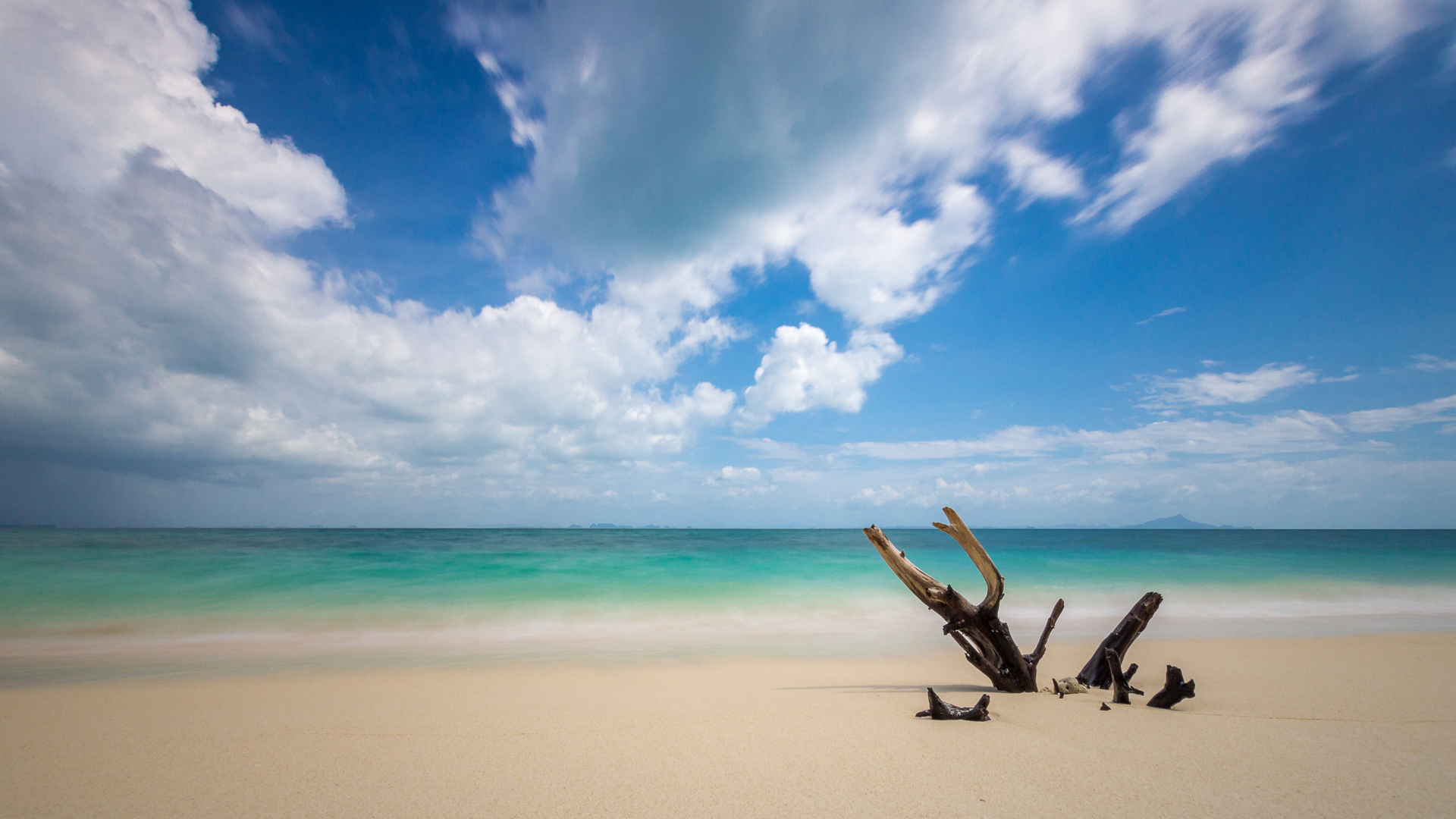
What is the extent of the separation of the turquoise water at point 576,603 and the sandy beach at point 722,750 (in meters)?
2.98

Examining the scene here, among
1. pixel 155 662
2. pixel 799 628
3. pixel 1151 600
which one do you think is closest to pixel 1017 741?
pixel 1151 600

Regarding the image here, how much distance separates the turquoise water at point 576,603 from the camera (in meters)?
8.33

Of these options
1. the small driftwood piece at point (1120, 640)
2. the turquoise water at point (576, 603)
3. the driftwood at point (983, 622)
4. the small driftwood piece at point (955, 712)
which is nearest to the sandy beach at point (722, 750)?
the small driftwood piece at point (955, 712)

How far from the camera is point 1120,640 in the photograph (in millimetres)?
4441

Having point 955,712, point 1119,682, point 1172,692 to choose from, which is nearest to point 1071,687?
point 1119,682

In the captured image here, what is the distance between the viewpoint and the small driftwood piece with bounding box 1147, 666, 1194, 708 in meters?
3.93

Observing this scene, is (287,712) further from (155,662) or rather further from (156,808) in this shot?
(155,662)

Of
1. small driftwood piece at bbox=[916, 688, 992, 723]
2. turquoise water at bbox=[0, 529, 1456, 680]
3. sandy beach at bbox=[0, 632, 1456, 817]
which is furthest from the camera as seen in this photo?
turquoise water at bbox=[0, 529, 1456, 680]

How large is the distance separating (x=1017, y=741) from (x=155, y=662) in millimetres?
9949

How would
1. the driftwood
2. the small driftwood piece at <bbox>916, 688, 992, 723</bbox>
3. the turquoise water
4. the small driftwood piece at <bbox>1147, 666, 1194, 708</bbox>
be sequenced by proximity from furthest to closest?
the turquoise water → the driftwood → the small driftwood piece at <bbox>1147, 666, 1194, 708</bbox> → the small driftwood piece at <bbox>916, 688, 992, 723</bbox>

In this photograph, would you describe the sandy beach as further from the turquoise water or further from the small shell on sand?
the turquoise water

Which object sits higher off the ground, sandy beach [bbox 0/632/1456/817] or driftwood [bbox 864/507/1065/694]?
driftwood [bbox 864/507/1065/694]

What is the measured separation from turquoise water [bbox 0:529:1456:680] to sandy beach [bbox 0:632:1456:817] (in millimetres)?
2977

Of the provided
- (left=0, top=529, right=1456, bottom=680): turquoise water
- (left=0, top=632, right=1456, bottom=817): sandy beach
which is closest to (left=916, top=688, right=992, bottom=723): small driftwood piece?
(left=0, top=632, right=1456, bottom=817): sandy beach
